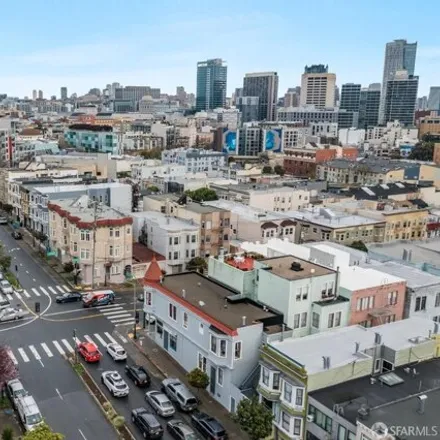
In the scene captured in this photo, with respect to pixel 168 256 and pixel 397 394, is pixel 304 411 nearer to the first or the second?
pixel 397 394

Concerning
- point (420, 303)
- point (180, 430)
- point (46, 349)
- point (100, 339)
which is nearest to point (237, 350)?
point (180, 430)

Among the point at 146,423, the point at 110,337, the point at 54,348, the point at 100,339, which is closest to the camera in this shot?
the point at 146,423

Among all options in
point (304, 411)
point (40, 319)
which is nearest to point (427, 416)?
point (304, 411)

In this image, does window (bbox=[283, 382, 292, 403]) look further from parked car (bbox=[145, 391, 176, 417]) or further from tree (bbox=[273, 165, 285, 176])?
tree (bbox=[273, 165, 285, 176])

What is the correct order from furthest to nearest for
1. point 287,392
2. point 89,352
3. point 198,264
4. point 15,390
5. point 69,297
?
point 198,264
point 69,297
point 89,352
point 15,390
point 287,392

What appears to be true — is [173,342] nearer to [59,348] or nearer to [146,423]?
Answer: [59,348]

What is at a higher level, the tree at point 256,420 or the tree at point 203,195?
the tree at point 203,195

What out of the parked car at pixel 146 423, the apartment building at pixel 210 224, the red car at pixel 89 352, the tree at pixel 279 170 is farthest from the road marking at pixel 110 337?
the tree at pixel 279 170

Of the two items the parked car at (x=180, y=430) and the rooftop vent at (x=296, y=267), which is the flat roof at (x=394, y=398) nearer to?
the parked car at (x=180, y=430)
